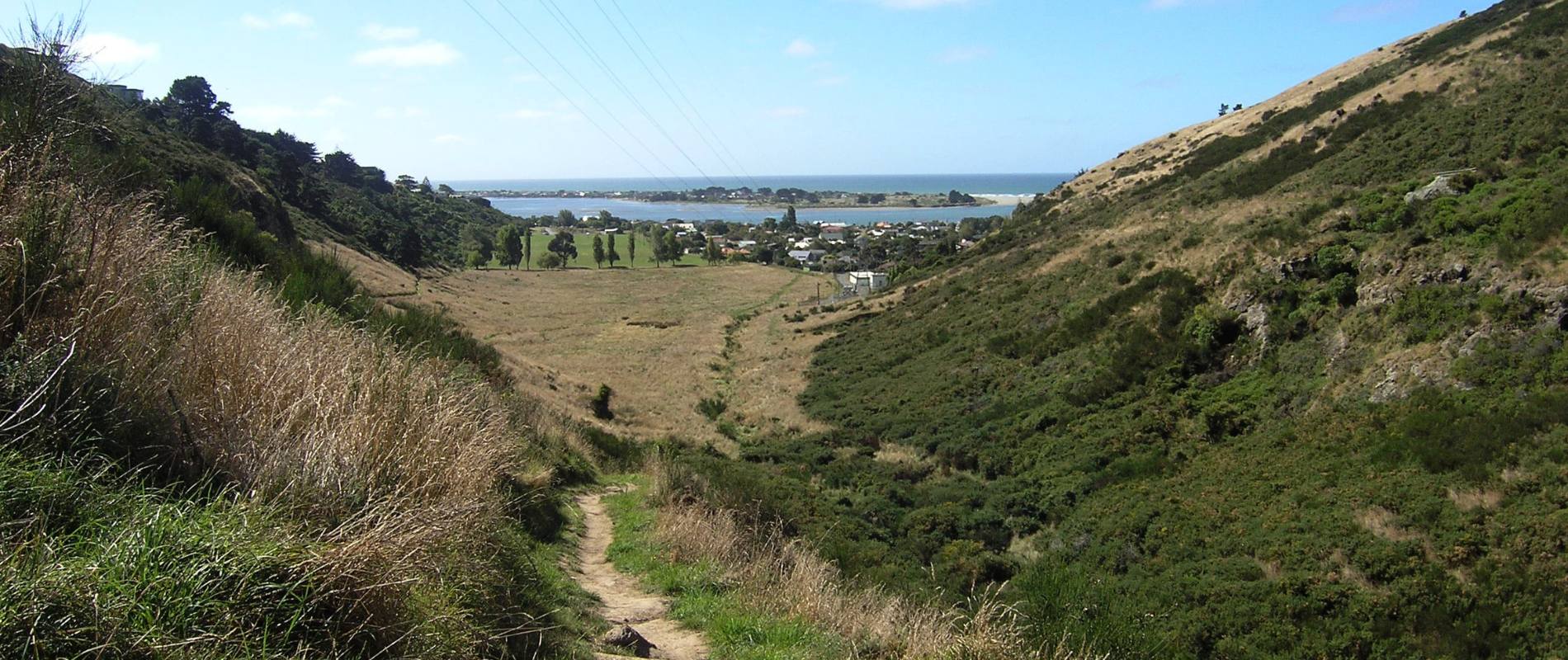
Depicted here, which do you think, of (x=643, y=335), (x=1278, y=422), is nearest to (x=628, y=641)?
(x=1278, y=422)

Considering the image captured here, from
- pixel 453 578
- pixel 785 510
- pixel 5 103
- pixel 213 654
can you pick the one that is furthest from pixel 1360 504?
pixel 5 103

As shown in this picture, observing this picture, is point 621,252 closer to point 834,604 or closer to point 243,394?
point 834,604

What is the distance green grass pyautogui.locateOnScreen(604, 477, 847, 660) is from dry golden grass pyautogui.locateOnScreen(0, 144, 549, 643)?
6.76ft

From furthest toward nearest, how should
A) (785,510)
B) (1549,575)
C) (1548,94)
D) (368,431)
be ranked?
1. (1548,94)
2. (785,510)
3. (1549,575)
4. (368,431)

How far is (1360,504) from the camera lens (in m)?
13.8

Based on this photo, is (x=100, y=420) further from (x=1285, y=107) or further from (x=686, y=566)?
(x=1285, y=107)

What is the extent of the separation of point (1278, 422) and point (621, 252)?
5212 inches

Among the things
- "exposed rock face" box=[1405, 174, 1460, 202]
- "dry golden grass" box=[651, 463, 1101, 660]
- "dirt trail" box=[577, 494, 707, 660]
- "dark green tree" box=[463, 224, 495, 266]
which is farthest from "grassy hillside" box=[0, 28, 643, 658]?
"dark green tree" box=[463, 224, 495, 266]

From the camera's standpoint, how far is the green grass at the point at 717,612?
627 centimetres

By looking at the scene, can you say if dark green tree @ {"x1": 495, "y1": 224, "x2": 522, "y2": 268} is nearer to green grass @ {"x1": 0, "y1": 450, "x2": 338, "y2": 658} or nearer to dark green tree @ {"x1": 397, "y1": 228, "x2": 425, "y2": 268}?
dark green tree @ {"x1": 397, "y1": 228, "x2": 425, "y2": 268}

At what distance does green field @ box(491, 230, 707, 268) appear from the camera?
131125 millimetres

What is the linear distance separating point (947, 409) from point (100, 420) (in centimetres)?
2712

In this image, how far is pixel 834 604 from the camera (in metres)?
7.41

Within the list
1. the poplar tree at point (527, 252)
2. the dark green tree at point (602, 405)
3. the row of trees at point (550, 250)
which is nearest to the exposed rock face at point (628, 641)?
the dark green tree at point (602, 405)
